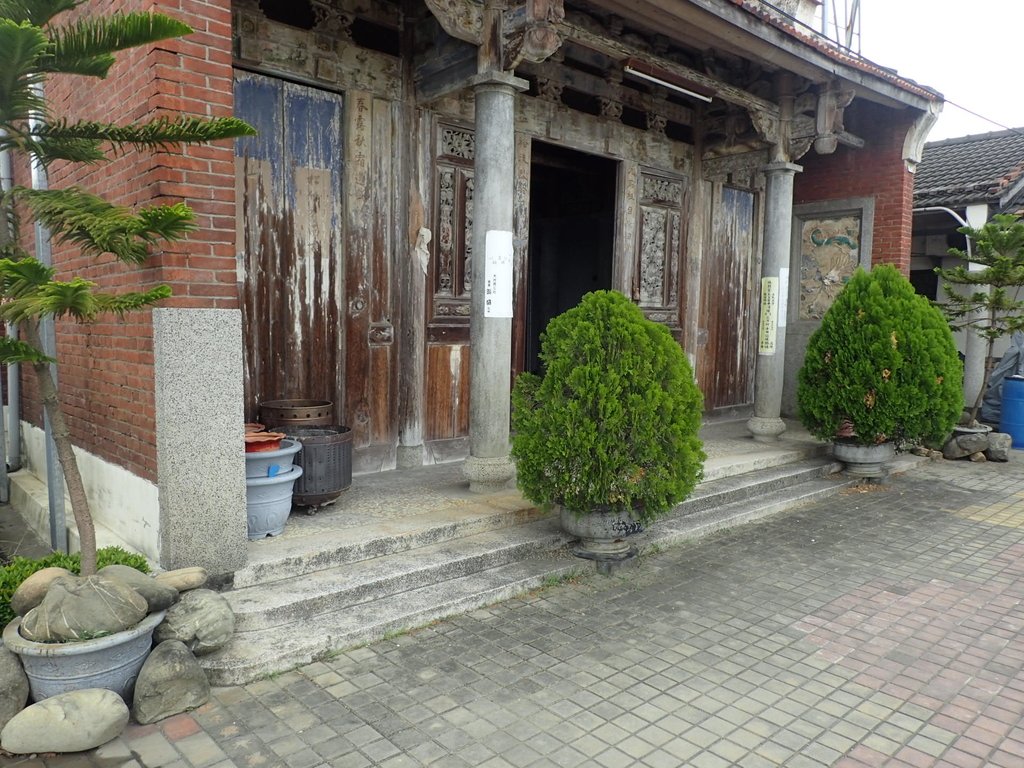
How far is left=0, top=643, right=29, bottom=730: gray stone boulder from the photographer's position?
2932 millimetres

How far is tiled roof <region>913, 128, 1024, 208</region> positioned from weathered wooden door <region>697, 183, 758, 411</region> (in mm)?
2995

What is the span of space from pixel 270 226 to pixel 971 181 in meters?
9.82

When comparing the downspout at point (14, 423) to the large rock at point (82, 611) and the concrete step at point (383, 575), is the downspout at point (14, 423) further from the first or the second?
the large rock at point (82, 611)

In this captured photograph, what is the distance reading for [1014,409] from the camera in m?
9.88

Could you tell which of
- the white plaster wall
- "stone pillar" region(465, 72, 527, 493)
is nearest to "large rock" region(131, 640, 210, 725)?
the white plaster wall

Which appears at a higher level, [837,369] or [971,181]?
[971,181]

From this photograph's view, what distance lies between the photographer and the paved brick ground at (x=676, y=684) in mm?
2924

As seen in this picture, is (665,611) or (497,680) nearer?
(497,680)

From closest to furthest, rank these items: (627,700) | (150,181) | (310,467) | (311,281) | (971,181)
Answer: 1. (627,700)
2. (150,181)
3. (310,467)
4. (311,281)
5. (971,181)

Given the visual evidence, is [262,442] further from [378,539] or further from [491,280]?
[491,280]

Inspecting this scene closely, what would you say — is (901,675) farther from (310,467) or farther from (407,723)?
(310,467)

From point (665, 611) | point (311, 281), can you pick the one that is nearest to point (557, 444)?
point (665, 611)

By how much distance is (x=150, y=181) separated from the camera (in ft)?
11.9

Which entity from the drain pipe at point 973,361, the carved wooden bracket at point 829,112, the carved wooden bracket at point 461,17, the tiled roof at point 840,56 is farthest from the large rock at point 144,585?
the drain pipe at point 973,361
